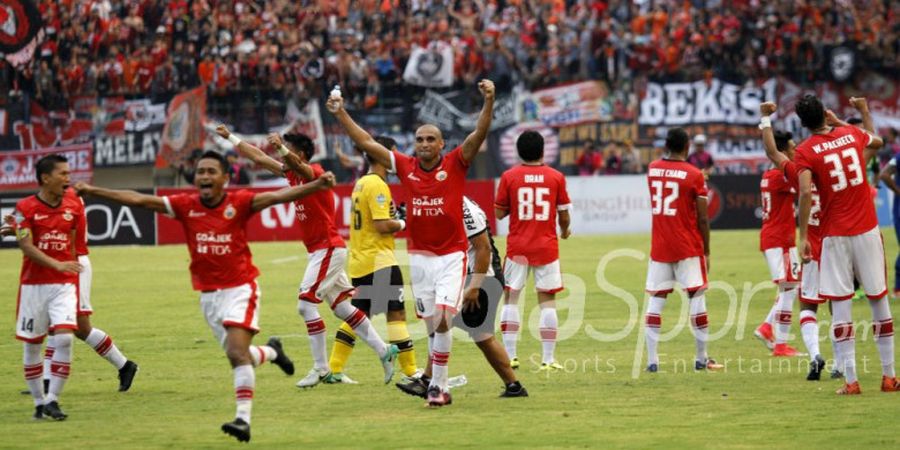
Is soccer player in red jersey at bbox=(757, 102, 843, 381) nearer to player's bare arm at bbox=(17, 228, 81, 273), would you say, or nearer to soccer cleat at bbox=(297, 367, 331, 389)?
soccer cleat at bbox=(297, 367, 331, 389)

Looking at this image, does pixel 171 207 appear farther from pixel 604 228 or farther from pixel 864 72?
pixel 864 72

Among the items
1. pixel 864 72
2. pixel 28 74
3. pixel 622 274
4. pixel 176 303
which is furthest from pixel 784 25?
pixel 176 303

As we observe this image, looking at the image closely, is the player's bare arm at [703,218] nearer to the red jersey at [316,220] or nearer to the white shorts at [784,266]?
the white shorts at [784,266]

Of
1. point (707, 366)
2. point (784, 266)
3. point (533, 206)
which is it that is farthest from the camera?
point (784, 266)

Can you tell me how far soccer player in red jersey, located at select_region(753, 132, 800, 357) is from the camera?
1530 cm

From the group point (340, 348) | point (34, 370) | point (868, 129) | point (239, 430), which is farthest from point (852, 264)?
point (34, 370)

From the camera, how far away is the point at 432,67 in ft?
135

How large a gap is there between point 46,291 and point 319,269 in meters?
2.95

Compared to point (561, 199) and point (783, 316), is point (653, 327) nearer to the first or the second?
point (561, 199)

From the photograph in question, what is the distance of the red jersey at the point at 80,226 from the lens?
39.4 ft

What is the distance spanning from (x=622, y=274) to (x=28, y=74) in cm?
2244

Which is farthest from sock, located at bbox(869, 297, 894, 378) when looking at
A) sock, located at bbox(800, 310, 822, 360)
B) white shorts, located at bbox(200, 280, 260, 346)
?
white shorts, located at bbox(200, 280, 260, 346)

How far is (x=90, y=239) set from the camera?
35.1 m

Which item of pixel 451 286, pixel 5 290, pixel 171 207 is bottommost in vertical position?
pixel 5 290
